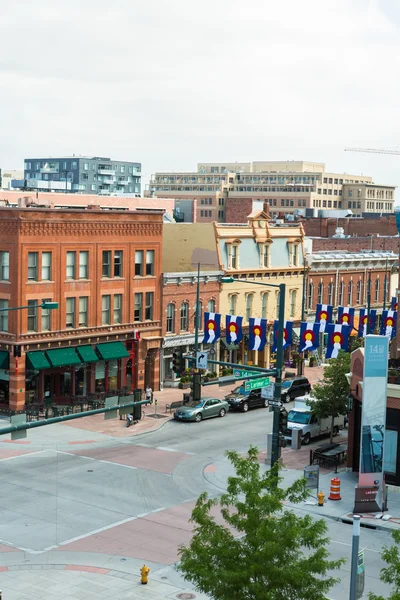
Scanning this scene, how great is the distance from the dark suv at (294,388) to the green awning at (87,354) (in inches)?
484

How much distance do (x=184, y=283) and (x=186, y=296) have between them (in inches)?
38.7

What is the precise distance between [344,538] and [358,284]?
2025 inches

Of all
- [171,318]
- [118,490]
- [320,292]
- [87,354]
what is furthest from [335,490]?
[320,292]

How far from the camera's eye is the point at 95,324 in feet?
183

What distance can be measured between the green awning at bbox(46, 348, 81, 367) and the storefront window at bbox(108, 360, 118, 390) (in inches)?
140

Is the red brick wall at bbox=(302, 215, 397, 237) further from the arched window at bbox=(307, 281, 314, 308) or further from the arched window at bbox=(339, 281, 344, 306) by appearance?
the arched window at bbox=(307, 281, 314, 308)

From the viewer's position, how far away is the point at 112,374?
57688 millimetres

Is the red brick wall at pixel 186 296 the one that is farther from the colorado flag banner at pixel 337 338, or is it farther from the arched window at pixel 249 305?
the colorado flag banner at pixel 337 338

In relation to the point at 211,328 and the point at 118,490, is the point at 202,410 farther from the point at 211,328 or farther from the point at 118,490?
the point at 118,490

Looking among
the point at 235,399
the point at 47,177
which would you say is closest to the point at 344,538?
the point at 235,399

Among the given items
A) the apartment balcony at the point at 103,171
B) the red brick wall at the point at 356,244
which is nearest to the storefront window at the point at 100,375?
the red brick wall at the point at 356,244

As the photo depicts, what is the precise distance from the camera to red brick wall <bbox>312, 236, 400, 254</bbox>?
8838cm

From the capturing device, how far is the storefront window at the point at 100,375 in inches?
2221

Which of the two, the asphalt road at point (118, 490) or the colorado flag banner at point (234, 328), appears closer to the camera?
the asphalt road at point (118, 490)
